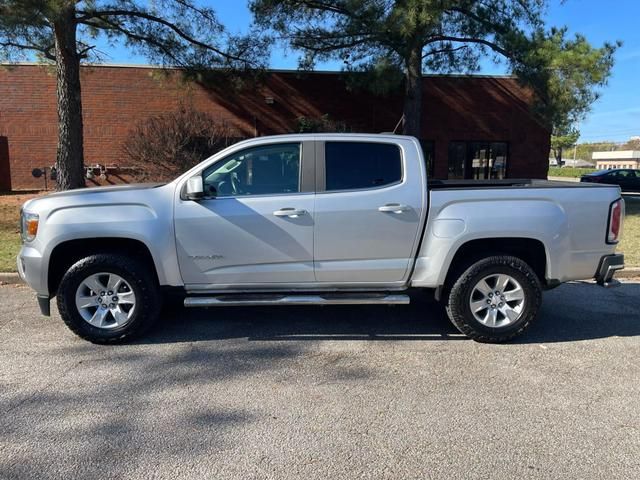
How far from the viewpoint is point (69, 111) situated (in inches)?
424

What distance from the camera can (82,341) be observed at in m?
4.69

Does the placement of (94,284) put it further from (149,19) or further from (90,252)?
(149,19)

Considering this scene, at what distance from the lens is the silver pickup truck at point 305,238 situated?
4.52 meters

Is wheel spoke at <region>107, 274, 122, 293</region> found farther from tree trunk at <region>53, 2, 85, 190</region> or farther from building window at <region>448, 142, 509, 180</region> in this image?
building window at <region>448, 142, 509, 180</region>

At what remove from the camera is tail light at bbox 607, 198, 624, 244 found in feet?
15.4

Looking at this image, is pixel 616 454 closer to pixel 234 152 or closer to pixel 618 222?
pixel 618 222

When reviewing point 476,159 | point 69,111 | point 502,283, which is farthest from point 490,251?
point 476,159

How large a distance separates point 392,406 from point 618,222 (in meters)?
2.97

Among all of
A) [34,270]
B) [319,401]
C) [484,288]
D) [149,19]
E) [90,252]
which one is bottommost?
[319,401]

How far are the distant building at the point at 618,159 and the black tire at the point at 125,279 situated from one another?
110144 mm

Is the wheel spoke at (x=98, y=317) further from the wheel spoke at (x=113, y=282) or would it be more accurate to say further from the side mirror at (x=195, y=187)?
the side mirror at (x=195, y=187)

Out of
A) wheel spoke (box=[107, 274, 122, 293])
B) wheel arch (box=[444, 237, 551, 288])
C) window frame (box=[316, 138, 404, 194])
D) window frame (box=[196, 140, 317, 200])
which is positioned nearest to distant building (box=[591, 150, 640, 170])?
wheel arch (box=[444, 237, 551, 288])

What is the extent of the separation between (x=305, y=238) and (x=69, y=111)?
28.1 ft

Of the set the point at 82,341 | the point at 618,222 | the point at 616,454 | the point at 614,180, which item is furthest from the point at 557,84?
the point at 614,180
